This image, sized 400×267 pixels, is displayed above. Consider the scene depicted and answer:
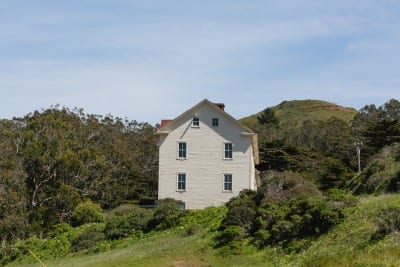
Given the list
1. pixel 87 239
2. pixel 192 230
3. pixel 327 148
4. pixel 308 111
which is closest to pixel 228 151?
pixel 87 239

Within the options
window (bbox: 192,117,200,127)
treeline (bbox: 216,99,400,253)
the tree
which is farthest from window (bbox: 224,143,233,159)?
the tree

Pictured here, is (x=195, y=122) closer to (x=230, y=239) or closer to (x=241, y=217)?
(x=241, y=217)

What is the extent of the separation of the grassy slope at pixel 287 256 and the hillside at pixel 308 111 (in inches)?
3906

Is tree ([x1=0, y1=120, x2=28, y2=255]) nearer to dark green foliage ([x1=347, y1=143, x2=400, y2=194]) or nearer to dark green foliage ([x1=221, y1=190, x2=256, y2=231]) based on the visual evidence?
dark green foliage ([x1=221, y1=190, x2=256, y2=231])

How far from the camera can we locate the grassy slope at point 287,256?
17.9 metres

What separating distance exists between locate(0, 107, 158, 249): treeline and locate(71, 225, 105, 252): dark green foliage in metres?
7.36

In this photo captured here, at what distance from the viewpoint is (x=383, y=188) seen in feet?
94.0

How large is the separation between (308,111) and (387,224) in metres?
117

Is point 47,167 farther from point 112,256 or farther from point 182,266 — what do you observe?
point 182,266

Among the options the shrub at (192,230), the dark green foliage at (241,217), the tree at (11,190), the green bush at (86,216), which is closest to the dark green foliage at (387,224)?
the dark green foliage at (241,217)

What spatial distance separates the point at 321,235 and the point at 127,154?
49.0 m

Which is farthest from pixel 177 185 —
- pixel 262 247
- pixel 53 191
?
pixel 262 247

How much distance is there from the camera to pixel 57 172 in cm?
5562

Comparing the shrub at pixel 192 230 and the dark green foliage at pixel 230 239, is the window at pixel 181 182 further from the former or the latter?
the dark green foliage at pixel 230 239
